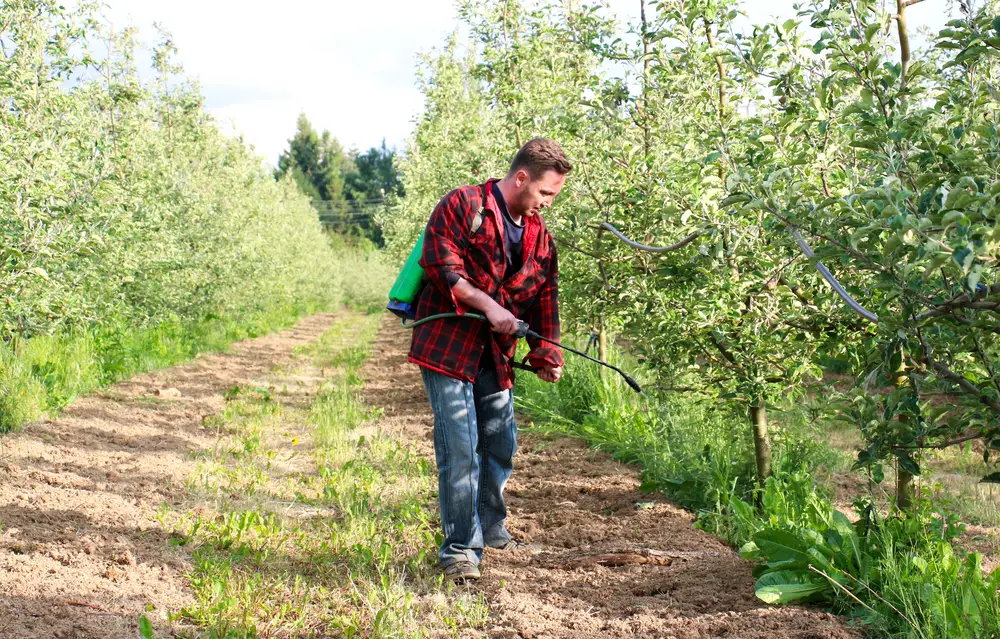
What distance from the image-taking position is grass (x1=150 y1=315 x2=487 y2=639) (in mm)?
3359

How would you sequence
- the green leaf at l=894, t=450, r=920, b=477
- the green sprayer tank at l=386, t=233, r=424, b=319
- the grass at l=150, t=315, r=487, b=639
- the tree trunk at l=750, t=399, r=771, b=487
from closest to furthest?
the green leaf at l=894, t=450, r=920, b=477, the grass at l=150, t=315, r=487, b=639, the green sprayer tank at l=386, t=233, r=424, b=319, the tree trunk at l=750, t=399, r=771, b=487

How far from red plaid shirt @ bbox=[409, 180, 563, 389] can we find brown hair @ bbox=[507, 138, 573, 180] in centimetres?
25

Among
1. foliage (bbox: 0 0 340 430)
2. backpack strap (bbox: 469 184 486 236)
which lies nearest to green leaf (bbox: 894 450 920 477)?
backpack strap (bbox: 469 184 486 236)

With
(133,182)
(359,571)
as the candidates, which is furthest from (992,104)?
(133,182)

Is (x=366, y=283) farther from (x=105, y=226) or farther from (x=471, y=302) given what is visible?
(x=471, y=302)

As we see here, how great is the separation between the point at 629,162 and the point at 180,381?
25.4ft

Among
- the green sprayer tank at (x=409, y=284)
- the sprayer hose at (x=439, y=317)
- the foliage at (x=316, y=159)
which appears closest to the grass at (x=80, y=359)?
the green sprayer tank at (x=409, y=284)

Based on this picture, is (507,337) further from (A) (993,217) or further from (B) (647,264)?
(A) (993,217)

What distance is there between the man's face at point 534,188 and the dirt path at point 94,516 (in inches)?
90.2

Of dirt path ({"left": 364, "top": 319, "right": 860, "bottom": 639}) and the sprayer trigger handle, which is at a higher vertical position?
the sprayer trigger handle

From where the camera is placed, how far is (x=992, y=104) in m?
2.41

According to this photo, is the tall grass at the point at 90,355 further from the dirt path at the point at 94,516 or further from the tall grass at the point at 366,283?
the tall grass at the point at 366,283

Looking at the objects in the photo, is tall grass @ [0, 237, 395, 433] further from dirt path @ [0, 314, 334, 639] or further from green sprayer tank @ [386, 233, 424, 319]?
green sprayer tank @ [386, 233, 424, 319]

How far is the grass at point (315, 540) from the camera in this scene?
3.36 metres
